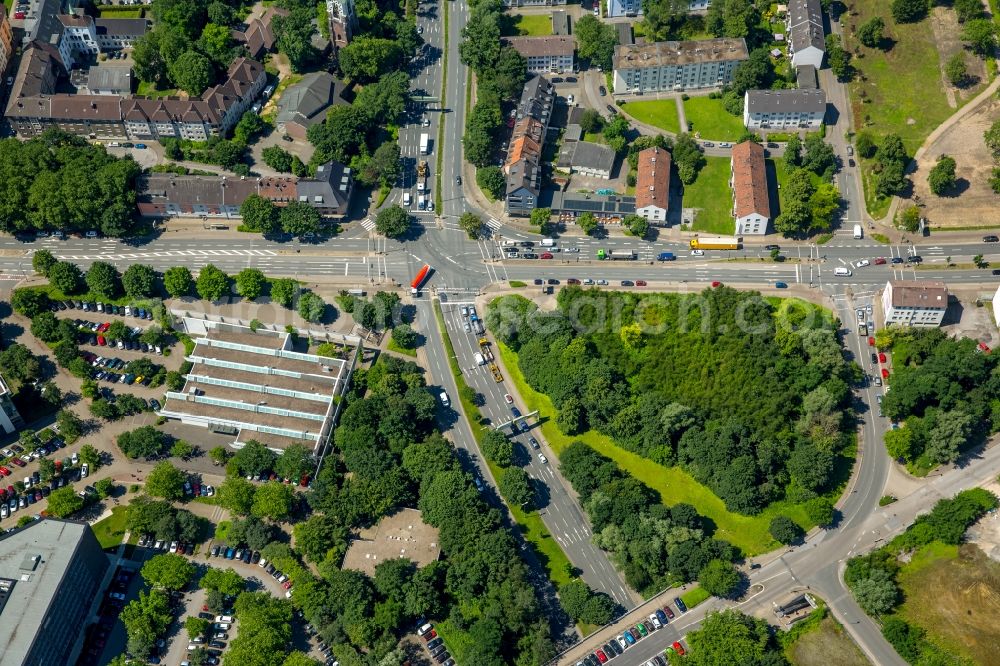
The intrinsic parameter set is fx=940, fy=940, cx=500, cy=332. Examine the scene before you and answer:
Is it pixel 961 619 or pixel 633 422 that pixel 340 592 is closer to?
pixel 633 422

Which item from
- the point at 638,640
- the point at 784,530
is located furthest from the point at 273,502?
the point at 784,530

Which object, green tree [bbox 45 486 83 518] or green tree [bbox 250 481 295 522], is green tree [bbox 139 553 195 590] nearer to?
green tree [bbox 250 481 295 522]

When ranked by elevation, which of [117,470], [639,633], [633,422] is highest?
[633,422]

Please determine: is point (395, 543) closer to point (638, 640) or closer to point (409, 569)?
point (409, 569)

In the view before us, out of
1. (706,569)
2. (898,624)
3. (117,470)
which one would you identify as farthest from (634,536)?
(117,470)

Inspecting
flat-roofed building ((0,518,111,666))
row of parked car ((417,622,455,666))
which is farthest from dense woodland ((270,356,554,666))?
flat-roofed building ((0,518,111,666))

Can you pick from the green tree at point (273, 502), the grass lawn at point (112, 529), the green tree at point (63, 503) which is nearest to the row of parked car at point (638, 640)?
the green tree at point (273, 502)

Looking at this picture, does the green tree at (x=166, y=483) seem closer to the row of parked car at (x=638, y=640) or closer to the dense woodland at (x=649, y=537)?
the dense woodland at (x=649, y=537)
